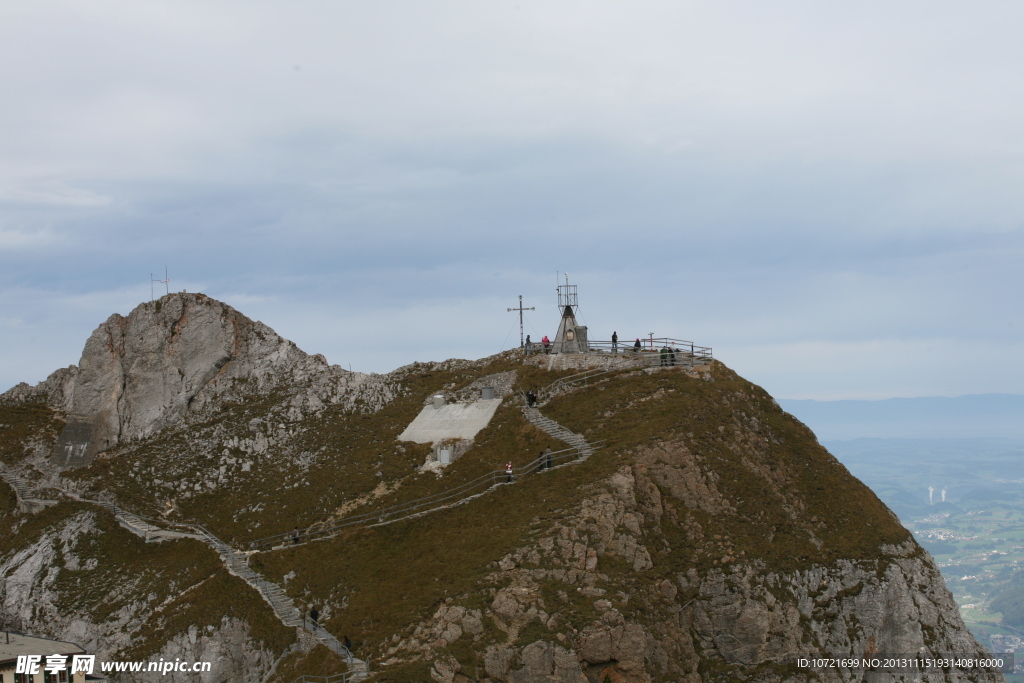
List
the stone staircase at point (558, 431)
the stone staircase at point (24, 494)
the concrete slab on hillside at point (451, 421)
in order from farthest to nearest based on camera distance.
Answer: the concrete slab on hillside at point (451, 421) → the stone staircase at point (24, 494) → the stone staircase at point (558, 431)

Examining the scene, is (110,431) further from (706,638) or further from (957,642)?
(957,642)

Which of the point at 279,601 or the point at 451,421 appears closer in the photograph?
the point at 279,601

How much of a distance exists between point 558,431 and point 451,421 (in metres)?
12.6

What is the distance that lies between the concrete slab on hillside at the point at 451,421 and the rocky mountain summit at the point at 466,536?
4.29 ft

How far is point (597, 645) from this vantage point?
49.3m

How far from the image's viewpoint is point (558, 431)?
227 feet

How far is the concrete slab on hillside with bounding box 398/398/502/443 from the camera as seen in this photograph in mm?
76188

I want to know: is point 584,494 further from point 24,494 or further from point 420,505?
point 24,494

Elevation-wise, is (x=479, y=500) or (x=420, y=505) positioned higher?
(x=479, y=500)

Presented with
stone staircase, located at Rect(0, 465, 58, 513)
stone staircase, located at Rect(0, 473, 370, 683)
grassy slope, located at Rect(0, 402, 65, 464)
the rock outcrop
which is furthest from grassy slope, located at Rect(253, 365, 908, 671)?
grassy slope, located at Rect(0, 402, 65, 464)

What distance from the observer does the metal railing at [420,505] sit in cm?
6481

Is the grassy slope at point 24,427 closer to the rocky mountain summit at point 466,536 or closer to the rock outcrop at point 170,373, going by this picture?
the rocky mountain summit at point 466,536

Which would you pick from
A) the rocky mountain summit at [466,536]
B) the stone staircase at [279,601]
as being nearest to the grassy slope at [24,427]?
the rocky mountain summit at [466,536]

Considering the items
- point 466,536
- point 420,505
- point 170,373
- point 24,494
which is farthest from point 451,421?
point 24,494
